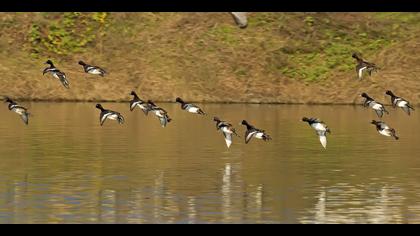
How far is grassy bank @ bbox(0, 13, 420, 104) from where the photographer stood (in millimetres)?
66312

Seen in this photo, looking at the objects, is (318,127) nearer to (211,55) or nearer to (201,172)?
(201,172)

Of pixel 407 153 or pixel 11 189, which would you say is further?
pixel 407 153

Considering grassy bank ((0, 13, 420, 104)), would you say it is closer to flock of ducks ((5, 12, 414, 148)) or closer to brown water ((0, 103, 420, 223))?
brown water ((0, 103, 420, 223))

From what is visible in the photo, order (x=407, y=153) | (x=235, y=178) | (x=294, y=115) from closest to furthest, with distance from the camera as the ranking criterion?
1. (x=235, y=178)
2. (x=407, y=153)
3. (x=294, y=115)

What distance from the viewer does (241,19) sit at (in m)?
71.9

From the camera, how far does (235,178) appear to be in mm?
34719

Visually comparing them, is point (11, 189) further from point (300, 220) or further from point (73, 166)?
point (300, 220)

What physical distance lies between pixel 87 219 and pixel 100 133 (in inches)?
902

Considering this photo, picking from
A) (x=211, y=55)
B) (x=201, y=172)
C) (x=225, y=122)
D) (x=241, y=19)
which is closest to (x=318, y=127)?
(x=225, y=122)

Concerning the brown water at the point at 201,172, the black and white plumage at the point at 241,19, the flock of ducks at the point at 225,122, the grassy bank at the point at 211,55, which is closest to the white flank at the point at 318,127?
the flock of ducks at the point at 225,122

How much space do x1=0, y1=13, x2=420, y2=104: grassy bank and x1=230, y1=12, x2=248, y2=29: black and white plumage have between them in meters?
0.38

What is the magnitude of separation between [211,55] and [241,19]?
11.9 feet

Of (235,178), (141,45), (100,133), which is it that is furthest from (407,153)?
(141,45)

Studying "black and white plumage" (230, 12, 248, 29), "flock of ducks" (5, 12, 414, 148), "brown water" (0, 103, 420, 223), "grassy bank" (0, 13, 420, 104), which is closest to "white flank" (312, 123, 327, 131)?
"flock of ducks" (5, 12, 414, 148)
